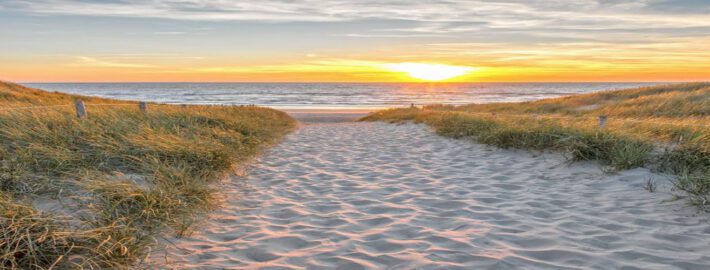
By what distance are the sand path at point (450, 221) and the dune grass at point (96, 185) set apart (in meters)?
0.41

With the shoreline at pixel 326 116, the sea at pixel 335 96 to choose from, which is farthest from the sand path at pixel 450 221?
the sea at pixel 335 96

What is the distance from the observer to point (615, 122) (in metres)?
9.05

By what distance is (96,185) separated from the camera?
167 inches

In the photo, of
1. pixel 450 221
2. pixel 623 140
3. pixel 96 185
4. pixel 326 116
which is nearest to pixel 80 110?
pixel 96 185

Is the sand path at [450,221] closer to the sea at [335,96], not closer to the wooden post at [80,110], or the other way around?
the wooden post at [80,110]

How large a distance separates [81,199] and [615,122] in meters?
9.39

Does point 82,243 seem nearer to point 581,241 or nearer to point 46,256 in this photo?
point 46,256

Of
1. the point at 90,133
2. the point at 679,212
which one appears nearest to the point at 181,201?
the point at 90,133

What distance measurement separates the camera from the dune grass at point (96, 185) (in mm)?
2961

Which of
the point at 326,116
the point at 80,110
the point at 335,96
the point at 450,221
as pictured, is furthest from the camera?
the point at 335,96

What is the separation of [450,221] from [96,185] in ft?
11.5

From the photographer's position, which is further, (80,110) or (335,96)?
(335,96)

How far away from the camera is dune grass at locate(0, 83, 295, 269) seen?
2.96 m

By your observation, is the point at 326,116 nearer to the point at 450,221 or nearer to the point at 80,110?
the point at 80,110
